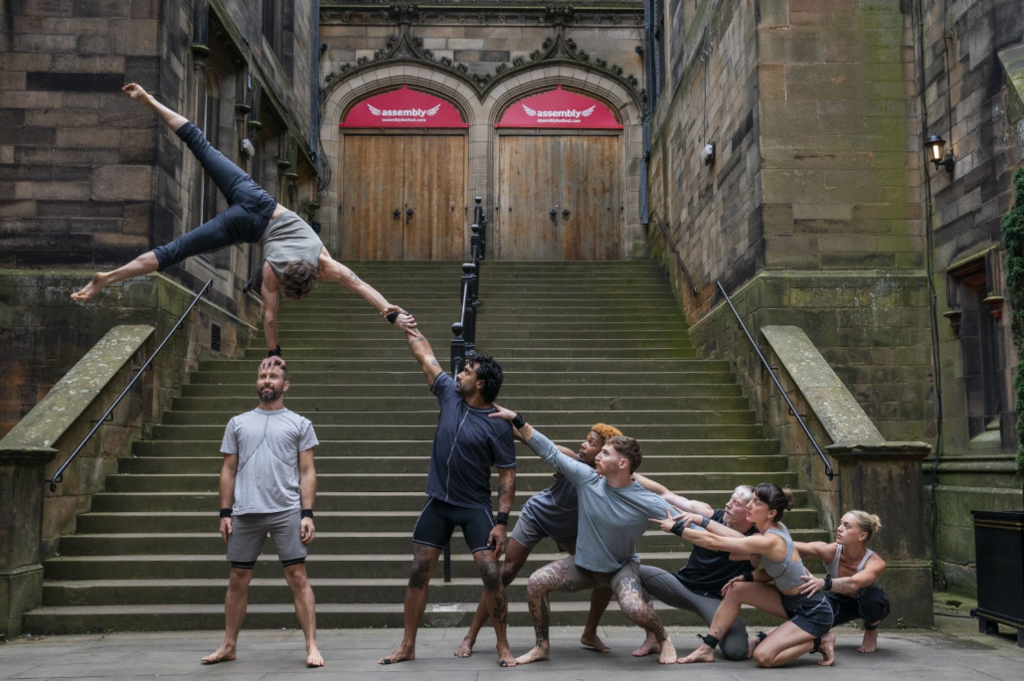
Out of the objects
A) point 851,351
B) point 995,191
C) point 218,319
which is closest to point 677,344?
point 851,351

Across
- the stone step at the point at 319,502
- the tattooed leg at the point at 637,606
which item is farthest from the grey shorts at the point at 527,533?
the stone step at the point at 319,502

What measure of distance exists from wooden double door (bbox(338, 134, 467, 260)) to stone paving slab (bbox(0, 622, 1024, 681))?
12113 millimetres

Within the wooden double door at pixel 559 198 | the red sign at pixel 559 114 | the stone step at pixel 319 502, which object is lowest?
the stone step at pixel 319 502

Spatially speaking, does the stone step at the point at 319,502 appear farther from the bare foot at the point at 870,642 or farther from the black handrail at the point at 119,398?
the bare foot at the point at 870,642

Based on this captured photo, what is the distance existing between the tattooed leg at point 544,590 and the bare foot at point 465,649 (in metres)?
0.30

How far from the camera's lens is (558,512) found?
225 inches

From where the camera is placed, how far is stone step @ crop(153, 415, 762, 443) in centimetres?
936

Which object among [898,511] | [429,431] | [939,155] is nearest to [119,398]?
[429,431]

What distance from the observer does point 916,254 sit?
32.6 feet

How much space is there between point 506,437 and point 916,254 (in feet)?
20.3

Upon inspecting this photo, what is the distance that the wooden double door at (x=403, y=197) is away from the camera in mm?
18250

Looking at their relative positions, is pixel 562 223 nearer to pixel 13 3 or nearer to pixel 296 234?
pixel 13 3

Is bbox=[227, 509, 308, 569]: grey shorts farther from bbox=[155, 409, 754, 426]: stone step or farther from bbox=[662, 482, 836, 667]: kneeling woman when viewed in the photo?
bbox=[155, 409, 754, 426]: stone step

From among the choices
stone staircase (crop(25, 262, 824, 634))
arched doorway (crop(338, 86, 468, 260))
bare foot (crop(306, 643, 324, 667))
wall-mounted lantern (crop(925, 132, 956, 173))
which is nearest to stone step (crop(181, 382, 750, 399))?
stone staircase (crop(25, 262, 824, 634))
